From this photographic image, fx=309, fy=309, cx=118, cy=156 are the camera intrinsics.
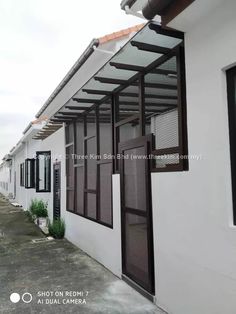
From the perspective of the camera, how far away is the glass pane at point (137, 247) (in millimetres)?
4500

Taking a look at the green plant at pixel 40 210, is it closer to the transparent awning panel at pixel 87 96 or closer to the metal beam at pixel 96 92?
the transparent awning panel at pixel 87 96

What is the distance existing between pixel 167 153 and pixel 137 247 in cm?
163

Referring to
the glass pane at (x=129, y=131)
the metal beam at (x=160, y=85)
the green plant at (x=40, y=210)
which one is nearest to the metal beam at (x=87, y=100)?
the glass pane at (x=129, y=131)

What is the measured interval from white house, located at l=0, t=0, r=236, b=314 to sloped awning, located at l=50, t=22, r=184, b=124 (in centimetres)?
2

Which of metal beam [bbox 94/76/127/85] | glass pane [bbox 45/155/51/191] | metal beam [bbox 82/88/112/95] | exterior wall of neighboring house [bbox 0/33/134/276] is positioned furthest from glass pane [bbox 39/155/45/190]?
metal beam [bbox 94/76/127/85]

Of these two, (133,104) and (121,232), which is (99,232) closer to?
(121,232)

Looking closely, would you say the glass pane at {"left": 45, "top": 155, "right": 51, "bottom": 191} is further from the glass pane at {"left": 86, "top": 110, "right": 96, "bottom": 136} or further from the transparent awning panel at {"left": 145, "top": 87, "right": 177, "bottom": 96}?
the transparent awning panel at {"left": 145, "top": 87, "right": 177, "bottom": 96}

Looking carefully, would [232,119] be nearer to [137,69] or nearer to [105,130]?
[137,69]

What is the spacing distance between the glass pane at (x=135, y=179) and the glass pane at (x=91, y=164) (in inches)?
64.1

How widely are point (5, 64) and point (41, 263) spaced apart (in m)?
6.94

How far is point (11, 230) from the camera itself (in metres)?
10.8

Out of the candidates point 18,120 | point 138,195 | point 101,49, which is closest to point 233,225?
point 138,195

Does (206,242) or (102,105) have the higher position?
(102,105)

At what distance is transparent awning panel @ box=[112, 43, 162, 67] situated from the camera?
13.0 feet
